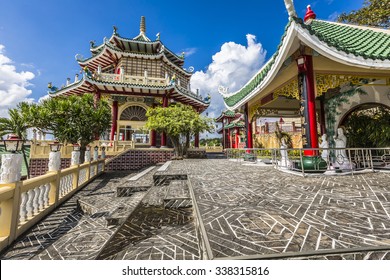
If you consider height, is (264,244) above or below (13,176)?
below

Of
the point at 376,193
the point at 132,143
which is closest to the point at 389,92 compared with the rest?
the point at 376,193

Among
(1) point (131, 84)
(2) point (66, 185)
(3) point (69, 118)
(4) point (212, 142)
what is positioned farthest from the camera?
(4) point (212, 142)

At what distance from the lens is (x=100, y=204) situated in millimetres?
5035

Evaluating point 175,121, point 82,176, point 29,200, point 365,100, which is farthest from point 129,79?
point 365,100

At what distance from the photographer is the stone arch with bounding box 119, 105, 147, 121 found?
17.1 meters

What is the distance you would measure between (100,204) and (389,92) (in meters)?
12.3

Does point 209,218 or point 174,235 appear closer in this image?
point 209,218

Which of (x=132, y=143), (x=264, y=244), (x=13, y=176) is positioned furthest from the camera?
(x=132, y=143)

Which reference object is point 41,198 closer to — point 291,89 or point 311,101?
point 311,101

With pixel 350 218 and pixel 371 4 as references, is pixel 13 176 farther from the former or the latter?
pixel 371 4

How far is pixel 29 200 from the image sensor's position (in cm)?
373

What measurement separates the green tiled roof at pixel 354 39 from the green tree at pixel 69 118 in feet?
32.2

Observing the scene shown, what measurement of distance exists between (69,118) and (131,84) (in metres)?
7.39

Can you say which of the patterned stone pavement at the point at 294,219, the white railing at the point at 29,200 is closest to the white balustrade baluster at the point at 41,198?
the white railing at the point at 29,200
